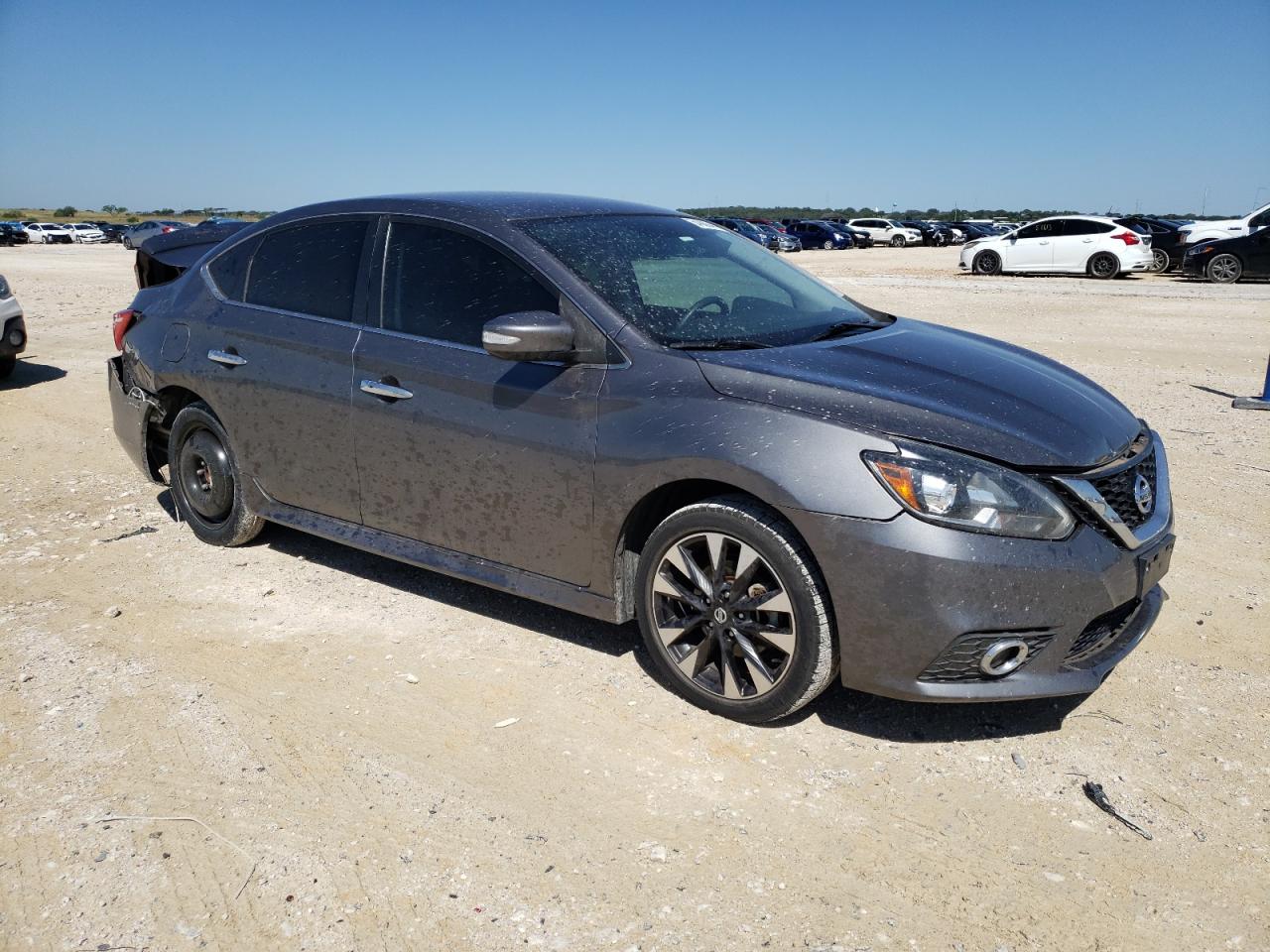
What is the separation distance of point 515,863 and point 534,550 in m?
1.33

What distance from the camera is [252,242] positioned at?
5199mm

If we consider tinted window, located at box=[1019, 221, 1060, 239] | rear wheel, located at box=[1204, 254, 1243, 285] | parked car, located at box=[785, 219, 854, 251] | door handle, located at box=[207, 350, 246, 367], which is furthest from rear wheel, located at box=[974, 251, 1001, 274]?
door handle, located at box=[207, 350, 246, 367]

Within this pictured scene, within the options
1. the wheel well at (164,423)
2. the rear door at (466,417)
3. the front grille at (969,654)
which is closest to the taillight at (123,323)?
the wheel well at (164,423)

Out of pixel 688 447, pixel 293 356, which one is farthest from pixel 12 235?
pixel 688 447

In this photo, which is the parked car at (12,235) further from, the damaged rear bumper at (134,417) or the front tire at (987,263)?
the damaged rear bumper at (134,417)

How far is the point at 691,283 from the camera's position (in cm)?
436

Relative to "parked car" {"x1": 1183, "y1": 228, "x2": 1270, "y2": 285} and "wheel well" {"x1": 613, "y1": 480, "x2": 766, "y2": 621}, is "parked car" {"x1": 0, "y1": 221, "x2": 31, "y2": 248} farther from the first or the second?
"wheel well" {"x1": 613, "y1": 480, "x2": 766, "y2": 621}

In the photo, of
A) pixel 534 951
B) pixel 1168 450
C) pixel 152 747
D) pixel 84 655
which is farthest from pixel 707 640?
pixel 1168 450

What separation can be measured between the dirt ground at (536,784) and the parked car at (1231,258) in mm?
20992

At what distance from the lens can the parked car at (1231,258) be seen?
2305 centimetres

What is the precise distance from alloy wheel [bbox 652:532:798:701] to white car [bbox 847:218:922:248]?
53.4 metres

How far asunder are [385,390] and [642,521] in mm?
1247

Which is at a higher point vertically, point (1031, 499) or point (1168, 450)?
point (1031, 499)

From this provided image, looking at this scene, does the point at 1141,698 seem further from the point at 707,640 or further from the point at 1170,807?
the point at 707,640
